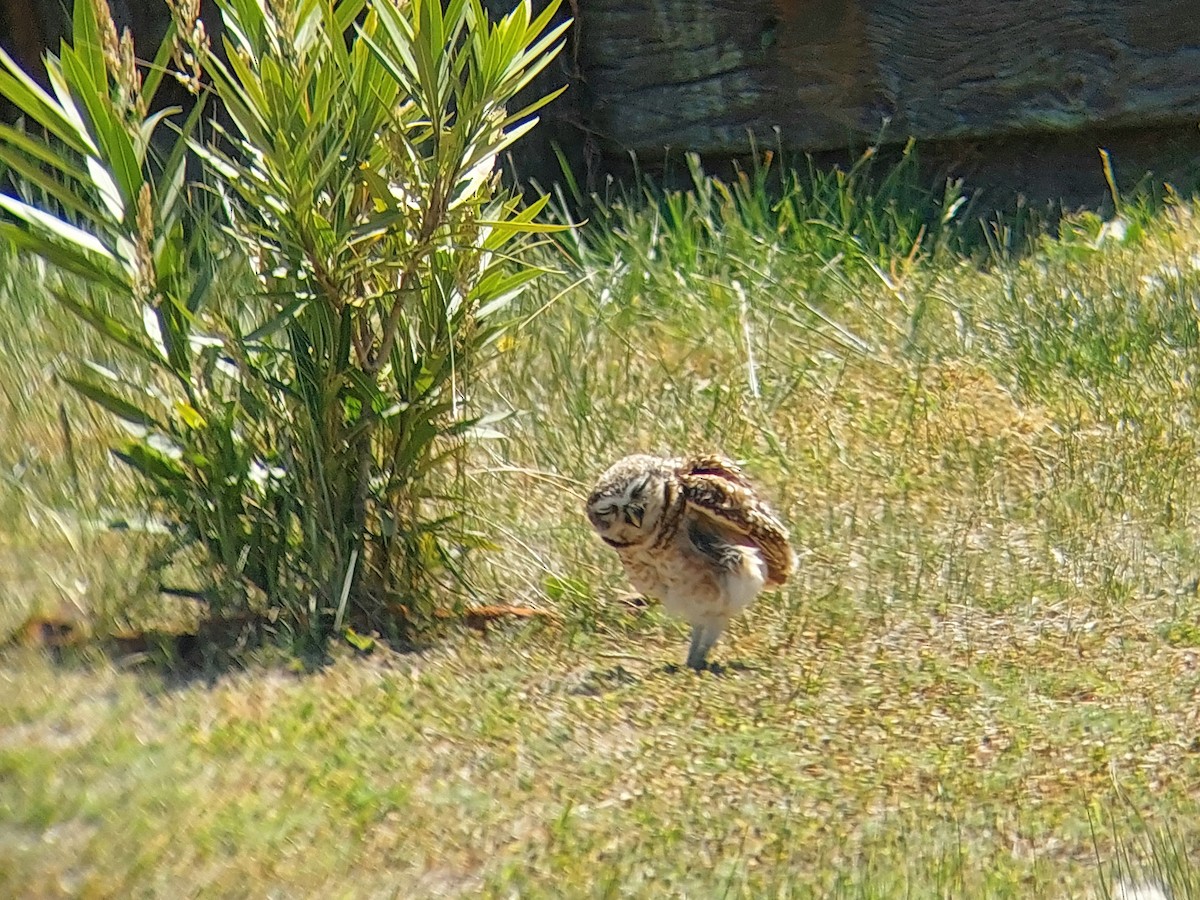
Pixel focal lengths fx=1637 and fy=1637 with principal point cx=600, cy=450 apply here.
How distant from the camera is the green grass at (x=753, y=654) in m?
3.26

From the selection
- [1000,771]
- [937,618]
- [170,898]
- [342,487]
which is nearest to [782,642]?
[937,618]

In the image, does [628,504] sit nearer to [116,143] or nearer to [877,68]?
[116,143]

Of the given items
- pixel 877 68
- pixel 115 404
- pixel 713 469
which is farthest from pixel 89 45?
pixel 877 68

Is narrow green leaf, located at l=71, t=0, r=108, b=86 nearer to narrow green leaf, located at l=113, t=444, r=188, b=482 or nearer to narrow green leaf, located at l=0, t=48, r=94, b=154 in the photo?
narrow green leaf, located at l=0, t=48, r=94, b=154

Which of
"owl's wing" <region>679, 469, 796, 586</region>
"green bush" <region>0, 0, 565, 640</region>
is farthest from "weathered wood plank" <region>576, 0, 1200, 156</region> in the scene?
"owl's wing" <region>679, 469, 796, 586</region>

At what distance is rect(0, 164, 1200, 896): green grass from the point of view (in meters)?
3.26

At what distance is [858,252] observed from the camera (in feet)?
22.6

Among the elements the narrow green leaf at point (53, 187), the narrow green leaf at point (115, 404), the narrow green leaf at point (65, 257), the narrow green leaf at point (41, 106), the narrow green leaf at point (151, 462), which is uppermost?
the narrow green leaf at point (41, 106)

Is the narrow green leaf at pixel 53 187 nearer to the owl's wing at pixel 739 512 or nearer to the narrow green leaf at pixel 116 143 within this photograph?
the narrow green leaf at pixel 116 143

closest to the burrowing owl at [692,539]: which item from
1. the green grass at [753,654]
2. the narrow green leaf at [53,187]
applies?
the green grass at [753,654]

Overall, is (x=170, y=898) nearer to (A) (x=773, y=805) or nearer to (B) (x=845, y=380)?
(A) (x=773, y=805)

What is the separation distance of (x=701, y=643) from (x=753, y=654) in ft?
0.58

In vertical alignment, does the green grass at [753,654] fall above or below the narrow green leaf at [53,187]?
below

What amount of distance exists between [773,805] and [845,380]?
2.70 m
